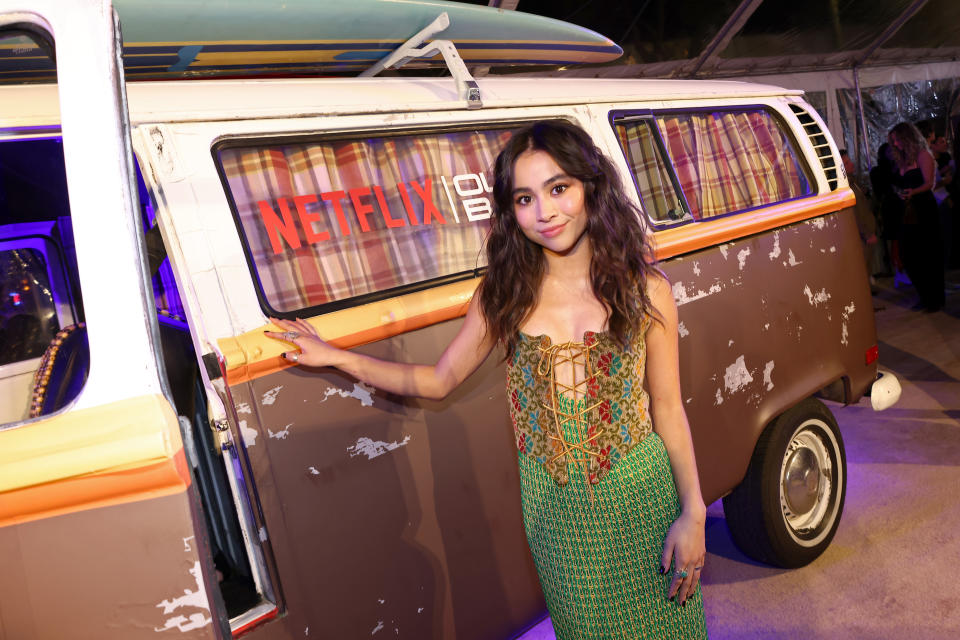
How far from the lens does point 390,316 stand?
6.59 feet

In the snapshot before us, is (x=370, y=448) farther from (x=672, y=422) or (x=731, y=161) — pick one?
(x=731, y=161)

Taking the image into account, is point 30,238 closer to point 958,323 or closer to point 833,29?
point 958,323

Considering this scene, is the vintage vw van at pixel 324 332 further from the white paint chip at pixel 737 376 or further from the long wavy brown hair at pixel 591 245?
the long wavy brown hair at pixel 591 245

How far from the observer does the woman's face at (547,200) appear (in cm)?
163

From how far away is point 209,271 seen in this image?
1.75 metres

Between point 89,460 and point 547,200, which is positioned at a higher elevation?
point 547,200

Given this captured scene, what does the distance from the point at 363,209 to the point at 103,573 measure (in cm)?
125

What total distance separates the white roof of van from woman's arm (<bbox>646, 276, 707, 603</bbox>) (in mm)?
1059

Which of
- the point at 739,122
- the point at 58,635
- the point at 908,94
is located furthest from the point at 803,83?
the point at 58,635

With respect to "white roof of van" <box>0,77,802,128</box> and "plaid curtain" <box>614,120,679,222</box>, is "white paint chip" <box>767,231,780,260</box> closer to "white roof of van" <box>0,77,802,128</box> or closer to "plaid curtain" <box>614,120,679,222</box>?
"plaid curtain" <box>614,120,679,222</box>

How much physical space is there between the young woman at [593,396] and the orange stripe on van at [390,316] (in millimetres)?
71

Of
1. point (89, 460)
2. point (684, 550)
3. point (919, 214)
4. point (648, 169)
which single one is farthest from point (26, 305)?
point (919, 214)

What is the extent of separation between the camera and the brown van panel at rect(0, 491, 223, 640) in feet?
3.73

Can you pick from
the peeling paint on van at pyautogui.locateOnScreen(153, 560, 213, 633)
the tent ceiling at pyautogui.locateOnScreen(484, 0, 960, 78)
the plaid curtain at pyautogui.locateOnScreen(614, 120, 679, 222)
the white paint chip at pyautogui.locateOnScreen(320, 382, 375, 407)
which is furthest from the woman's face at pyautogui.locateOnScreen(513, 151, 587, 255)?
the tent ceiling at pyautogui.locateOnScreen(484, 0, 960, 78)
